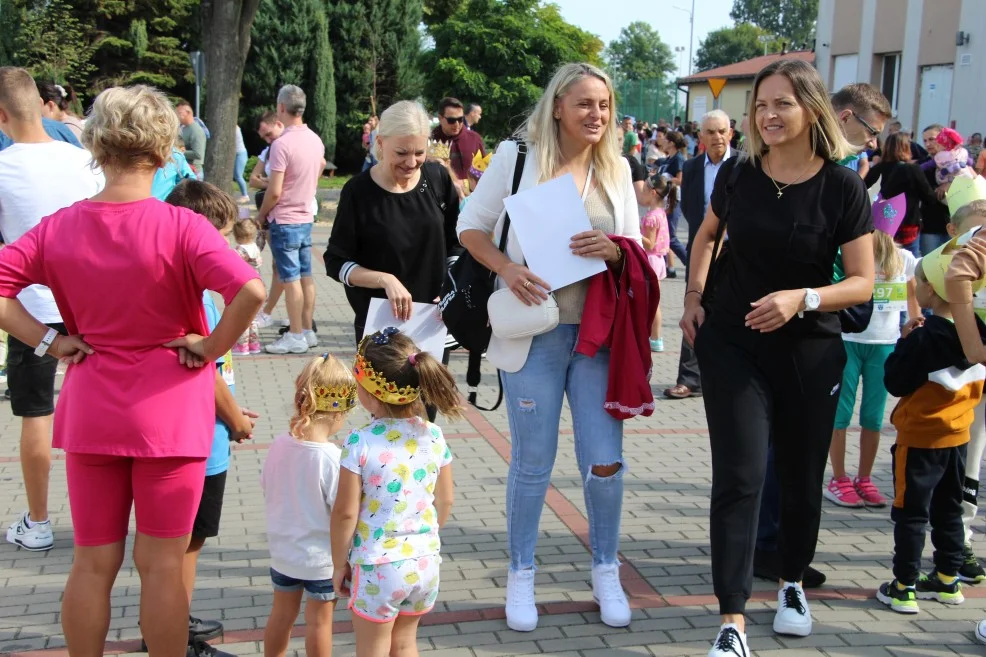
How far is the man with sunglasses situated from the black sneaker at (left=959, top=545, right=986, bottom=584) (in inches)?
272

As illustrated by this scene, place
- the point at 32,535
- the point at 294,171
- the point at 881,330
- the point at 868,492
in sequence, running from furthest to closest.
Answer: the point at 294,171
the point at 868,492
the point at 881,330
the point at 32,535

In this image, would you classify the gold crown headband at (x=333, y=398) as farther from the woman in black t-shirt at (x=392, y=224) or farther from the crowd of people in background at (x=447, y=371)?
the woman in black t-shirt at (x=392, y=224)

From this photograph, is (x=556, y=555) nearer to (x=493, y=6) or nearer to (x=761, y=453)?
(x=761, y=453)

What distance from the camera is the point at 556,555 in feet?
14.8

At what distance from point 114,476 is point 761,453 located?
2153 millimetres

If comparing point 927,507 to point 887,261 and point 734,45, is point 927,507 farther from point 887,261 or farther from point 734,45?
point 734,45

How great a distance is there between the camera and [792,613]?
12.4ft

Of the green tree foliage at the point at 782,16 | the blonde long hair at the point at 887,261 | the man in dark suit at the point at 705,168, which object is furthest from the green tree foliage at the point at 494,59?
the green tree foliage at the point at 782,16

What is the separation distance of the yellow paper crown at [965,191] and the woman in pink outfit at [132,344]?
3.73 metres

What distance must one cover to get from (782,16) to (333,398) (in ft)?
486

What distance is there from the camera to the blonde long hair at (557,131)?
3.71 metres

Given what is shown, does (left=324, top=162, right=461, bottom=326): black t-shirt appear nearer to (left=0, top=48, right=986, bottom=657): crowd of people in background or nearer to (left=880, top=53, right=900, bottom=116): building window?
(left=0, top=48, right=986, bottom=657): crowd of people in background

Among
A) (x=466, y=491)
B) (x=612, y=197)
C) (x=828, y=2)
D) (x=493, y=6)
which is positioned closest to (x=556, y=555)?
(x=466, y=491)

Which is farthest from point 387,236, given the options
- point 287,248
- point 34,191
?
point 287,248
